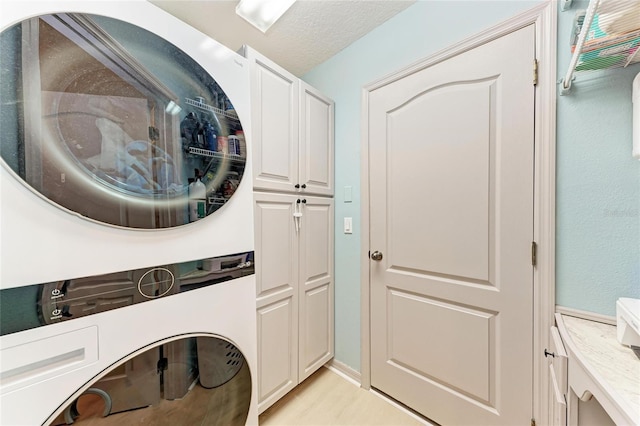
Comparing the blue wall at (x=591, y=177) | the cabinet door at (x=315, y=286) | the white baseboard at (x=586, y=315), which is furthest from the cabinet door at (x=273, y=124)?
the white baseboard at (x=586, y=315)

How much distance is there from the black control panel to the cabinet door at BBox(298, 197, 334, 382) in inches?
28.5

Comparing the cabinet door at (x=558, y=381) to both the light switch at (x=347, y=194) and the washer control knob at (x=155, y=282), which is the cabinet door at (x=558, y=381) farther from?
the washer control knob at (x=155, y=282)

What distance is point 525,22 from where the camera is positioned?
3.23ft

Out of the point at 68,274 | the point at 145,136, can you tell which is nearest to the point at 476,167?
the point at 145,136

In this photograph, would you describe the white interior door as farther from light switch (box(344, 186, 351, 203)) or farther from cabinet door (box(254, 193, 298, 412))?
cabinet door (box(254, 193, 298, 412))

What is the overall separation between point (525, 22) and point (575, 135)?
0.55 meters

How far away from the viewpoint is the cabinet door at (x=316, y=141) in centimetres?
151

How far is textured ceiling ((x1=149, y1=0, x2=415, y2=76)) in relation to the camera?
131cm

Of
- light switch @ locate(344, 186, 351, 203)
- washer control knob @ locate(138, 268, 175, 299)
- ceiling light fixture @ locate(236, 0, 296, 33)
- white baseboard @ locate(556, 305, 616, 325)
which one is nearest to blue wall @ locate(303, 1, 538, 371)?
Answer: light switch @ locate(344, 186, 351, 203)

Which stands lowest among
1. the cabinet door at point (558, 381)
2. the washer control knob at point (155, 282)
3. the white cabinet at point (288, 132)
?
the cabinet door at point (558, 381)

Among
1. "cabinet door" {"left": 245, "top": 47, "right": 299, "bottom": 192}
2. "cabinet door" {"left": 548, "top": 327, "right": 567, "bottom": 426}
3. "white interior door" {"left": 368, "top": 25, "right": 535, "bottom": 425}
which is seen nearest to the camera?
"cabinet door" {"left": 548, "top": 327, "right": 567, "bottom": 426}

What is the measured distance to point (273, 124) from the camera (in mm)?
1322

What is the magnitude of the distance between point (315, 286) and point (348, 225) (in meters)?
0.50

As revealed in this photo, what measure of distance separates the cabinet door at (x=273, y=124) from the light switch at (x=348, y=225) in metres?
0.49
